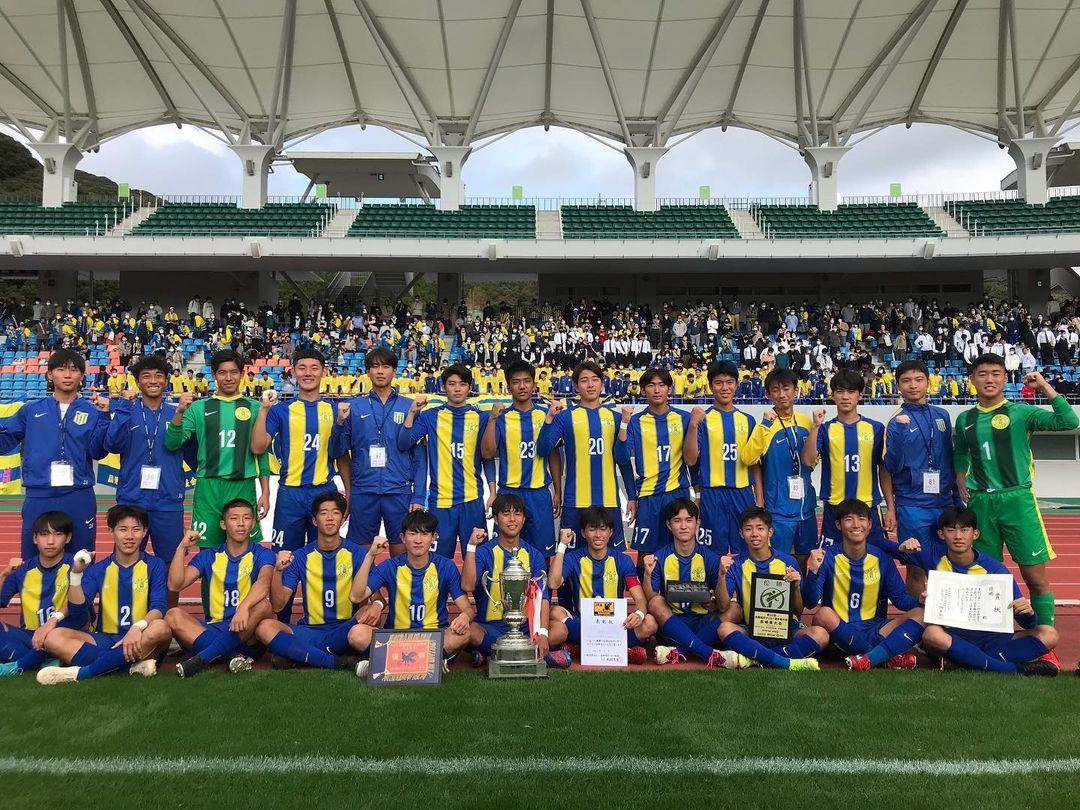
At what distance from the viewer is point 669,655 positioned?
470 cm

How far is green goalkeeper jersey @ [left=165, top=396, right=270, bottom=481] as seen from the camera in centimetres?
530

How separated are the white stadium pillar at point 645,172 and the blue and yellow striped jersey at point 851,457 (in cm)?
2100

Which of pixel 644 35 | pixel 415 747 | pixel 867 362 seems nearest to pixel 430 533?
pixel 415 747

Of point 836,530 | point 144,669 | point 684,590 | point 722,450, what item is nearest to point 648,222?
point 722,450

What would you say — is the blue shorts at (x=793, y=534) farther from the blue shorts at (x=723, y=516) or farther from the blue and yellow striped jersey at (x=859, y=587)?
the blue and yellow striped jersey at (x=859, y=587)

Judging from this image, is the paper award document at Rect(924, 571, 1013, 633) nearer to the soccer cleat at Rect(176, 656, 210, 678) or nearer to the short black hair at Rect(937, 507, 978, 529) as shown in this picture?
the short black hair at Rect(937, 507, 978, 529)

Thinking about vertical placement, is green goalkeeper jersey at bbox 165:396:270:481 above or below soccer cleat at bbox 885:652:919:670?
above

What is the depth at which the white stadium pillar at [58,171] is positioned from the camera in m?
24.2

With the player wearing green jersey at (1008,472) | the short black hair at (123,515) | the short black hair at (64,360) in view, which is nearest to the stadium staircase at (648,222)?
the player wearing green jersey at (1008,472)

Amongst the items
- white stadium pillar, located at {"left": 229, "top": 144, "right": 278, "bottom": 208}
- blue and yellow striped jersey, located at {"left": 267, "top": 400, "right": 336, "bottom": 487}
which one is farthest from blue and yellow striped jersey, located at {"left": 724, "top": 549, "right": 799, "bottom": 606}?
white stadium pillar, located at {"left": 229, "top": 144, "right": 278, "bottom": 208}

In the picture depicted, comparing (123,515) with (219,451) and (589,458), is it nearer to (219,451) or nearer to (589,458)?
(219,451)

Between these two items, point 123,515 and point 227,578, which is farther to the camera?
point 227,578

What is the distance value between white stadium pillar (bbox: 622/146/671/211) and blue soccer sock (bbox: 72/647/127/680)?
76.4 feet

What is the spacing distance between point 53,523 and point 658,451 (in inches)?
162
